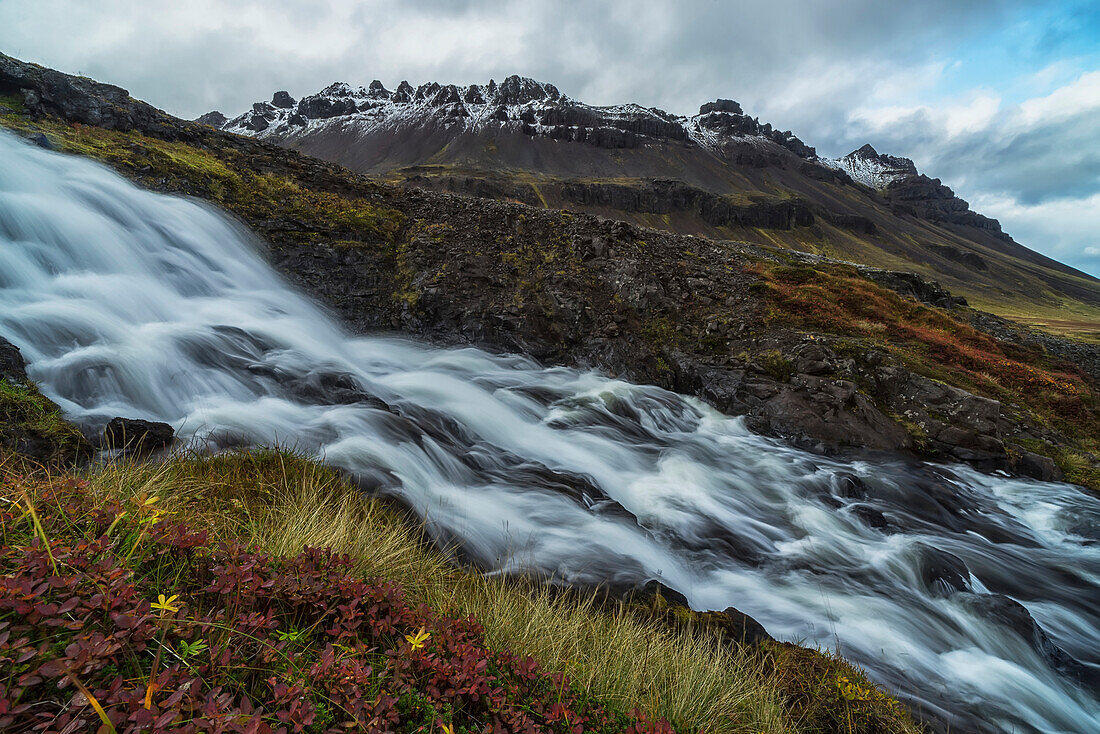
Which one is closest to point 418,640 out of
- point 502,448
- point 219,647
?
point 219,647

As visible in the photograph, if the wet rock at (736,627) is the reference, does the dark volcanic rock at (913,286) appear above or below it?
above

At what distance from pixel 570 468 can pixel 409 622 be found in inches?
270

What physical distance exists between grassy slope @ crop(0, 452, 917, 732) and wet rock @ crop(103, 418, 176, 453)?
1.09 meters

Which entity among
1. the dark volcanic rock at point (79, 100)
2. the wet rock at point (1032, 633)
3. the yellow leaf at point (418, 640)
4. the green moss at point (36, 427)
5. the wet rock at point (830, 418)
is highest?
the dark volcanic rock at point (79, 100)

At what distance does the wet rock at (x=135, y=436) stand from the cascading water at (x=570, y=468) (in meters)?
0.49

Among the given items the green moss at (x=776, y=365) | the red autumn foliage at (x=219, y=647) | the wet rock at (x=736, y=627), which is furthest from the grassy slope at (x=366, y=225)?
the red autumn foliage at (x=219, y=647)

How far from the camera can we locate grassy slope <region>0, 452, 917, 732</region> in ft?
6.74

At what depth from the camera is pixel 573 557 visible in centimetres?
622

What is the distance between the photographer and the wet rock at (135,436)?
5.07m

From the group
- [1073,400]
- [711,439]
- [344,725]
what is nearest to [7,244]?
[344,725]

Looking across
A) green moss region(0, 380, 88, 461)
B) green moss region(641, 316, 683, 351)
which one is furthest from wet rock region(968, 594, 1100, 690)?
green moss region(0, 380, 88, 461)

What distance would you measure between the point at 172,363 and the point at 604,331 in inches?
405

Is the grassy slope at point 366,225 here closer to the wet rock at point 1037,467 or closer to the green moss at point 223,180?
the green moss at point 223,180

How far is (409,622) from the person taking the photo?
2.51m
